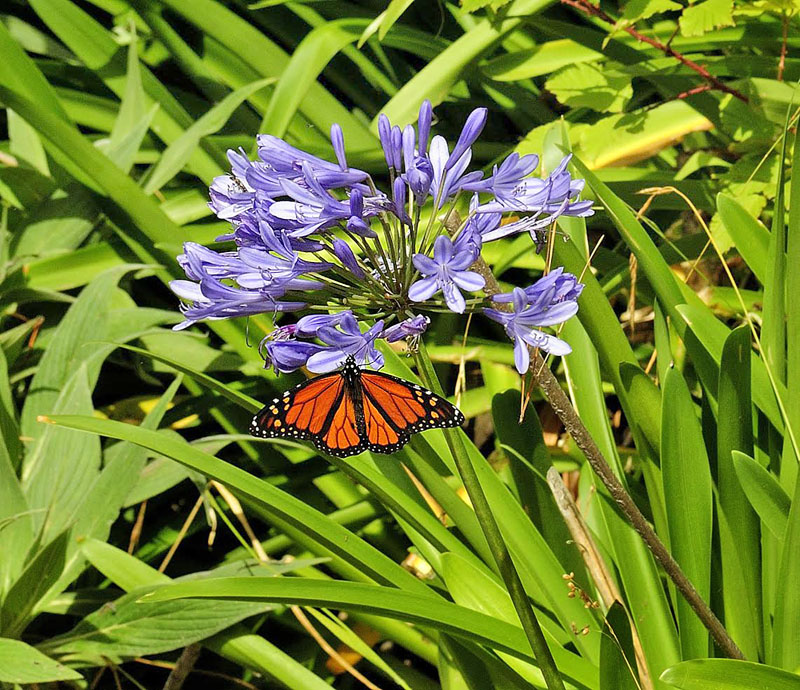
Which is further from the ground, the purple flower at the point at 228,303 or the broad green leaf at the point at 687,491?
the purple flower at the point at 228,303

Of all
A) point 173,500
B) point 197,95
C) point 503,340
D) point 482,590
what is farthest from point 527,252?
point 197,95

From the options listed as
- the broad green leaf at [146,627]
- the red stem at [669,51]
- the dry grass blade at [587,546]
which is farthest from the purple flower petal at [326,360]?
the red stem at [669,51]

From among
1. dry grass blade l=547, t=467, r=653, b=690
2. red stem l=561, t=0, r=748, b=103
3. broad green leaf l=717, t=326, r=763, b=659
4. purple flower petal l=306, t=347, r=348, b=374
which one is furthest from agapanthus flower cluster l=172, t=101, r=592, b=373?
red stem l=561, t=0, r=748, b=103

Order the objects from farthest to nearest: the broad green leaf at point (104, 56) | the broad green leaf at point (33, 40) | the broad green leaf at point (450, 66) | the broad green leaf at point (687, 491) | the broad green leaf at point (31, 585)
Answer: the broad green leaf at point (33, 40) < the broad green leaf at point (104, 56) < the broad green leaf at point (450, 66) < the broad green leaf at point (31, 585) < the broad green leaf at point (687, 491)

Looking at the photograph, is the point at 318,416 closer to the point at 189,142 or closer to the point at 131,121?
the point at 189,142

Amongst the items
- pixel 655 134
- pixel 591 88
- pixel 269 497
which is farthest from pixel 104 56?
pixel 269 497

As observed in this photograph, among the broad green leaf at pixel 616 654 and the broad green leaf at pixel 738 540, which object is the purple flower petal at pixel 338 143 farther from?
the broad green leaf at pixel 738 540

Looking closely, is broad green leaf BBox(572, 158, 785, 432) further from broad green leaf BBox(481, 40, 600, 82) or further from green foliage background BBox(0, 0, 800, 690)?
broad green leaf BBox(481, 40, 600, 82)

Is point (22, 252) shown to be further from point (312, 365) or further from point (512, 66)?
point (312, 365)
